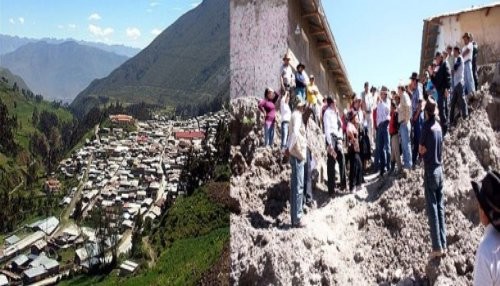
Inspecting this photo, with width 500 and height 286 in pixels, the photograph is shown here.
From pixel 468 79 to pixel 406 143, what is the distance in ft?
10.0

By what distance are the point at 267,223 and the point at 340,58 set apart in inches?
571

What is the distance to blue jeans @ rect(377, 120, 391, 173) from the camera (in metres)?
11.1

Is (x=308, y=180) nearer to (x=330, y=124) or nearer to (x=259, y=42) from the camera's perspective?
(x=330, y=124)

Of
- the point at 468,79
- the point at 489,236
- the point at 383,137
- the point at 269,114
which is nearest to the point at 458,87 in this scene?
the point at 468,79

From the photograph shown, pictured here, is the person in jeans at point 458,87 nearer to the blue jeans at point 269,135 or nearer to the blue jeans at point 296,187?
the blue jeans at point 269,135

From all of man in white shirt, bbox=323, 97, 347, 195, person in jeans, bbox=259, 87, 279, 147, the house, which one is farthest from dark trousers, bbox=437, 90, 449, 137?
the house

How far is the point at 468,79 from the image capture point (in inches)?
470

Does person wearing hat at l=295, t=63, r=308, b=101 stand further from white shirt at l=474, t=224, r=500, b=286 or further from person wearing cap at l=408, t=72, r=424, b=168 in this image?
white shirt at l=474, t=224, r=500, b=286

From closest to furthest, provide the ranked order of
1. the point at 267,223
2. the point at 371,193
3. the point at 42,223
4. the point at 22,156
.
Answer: the point at 267,223, the point at 371,193, the point at 42,223, the point at 22,156

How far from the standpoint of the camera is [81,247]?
9406 cm

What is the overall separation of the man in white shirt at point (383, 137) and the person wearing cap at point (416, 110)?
21.5 inches

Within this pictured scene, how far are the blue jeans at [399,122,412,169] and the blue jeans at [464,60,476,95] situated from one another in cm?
238

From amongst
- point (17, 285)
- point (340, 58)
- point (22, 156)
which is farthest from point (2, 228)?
point (340, 58)

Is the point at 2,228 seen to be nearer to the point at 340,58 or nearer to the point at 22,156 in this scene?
the point at 22,156
